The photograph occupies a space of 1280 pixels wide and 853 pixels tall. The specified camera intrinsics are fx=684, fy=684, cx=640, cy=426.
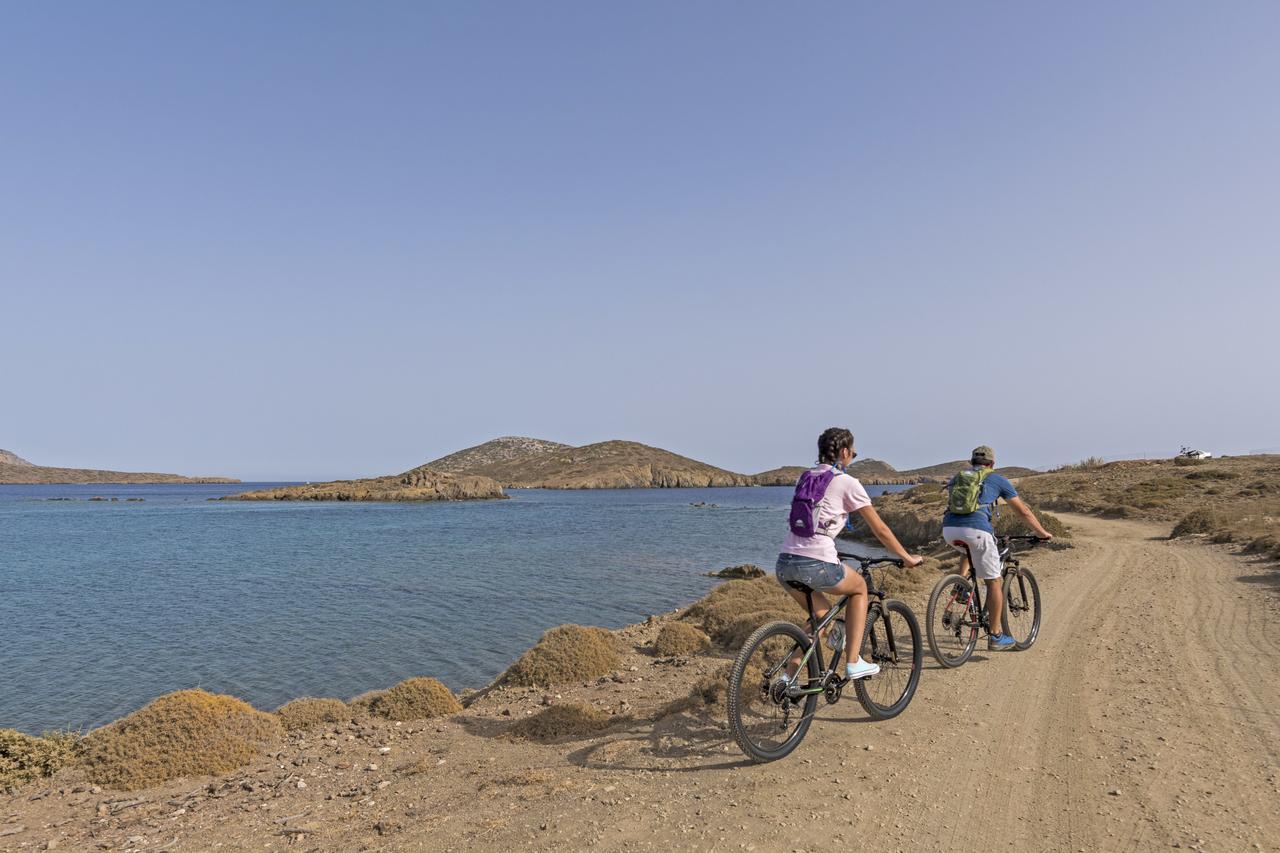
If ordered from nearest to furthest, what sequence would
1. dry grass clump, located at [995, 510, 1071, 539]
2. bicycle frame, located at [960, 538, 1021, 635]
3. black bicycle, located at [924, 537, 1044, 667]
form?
black bicycle, located at [924, 537, 1044, 667]
bicycle frame, located at [960, 538, 1021, 635]
dry grass clump, located at [995, 510, 1071, 539]

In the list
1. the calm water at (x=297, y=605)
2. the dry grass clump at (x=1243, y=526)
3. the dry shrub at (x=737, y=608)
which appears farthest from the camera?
the dry grass clump at (x=1243, y=526)

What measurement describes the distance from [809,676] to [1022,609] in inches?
228

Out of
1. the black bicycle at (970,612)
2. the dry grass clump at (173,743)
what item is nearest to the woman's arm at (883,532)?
the black bicycle at (970,612)

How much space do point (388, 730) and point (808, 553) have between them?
6678 millimetres

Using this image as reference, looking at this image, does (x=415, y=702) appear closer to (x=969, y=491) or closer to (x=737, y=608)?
(x=737, y=608)

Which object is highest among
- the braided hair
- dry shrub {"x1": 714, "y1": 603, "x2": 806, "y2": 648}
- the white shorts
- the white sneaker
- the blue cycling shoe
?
the braided hair

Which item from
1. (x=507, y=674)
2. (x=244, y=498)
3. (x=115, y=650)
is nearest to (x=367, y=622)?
(x=115, y=650)

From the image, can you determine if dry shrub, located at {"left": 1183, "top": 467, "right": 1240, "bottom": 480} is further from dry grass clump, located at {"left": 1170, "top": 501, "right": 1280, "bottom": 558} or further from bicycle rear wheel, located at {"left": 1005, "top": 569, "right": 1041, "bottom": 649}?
bicycle rear wheel, located at {"left": 1005, "top": 569, "right": 1041, "bottom": 649}

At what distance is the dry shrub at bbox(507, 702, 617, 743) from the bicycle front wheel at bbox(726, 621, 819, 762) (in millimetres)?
2262

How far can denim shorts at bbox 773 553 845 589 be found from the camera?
19.0 ft

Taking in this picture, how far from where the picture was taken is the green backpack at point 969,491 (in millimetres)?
8977

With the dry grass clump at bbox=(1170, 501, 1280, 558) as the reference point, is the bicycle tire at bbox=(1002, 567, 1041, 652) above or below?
below

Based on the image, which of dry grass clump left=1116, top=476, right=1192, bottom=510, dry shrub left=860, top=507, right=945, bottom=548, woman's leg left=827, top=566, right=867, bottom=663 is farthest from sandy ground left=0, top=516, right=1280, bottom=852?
dry grass clump left=1116, top=476, right=1192, bottom=510

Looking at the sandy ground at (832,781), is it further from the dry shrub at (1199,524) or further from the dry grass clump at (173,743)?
the dry shrub at (1199,524)
